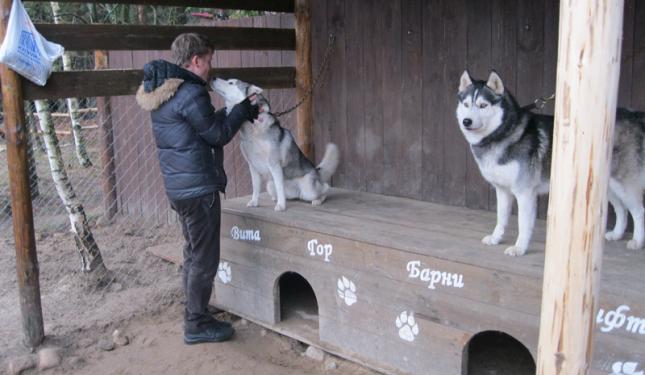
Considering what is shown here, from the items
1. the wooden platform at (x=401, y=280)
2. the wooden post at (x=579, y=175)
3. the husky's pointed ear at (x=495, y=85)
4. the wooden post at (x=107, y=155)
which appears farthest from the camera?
the wooden post at (x=107, y=155)

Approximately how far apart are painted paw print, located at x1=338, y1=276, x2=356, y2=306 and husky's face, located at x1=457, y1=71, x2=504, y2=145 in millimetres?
1189

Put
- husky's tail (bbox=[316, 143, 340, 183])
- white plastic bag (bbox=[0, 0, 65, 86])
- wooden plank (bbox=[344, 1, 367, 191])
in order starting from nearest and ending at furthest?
white plastic bag (bbox=[0, 0, 65, 86])
husky's tail (bbox=[316, 143, 340, 183])
wooden plank (bbox=[344, 1, 367, 191])

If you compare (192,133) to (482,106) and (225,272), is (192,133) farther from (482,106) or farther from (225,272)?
(482,106)

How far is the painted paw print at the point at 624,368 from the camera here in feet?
8.18

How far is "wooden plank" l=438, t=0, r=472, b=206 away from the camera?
4.20 m

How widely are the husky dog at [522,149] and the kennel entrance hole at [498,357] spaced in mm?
892

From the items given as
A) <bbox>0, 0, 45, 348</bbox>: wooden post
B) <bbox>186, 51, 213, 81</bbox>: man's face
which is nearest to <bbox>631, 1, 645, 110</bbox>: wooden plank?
<bbox>186, 51, 213, 81</bbox>: man's face

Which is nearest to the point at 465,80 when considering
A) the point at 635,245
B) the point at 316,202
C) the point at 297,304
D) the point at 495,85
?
the point at 495,85

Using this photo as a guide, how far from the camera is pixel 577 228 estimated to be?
5.72ft

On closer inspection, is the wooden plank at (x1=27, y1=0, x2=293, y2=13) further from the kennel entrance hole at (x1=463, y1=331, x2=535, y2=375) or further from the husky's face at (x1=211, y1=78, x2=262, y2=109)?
the kennel entrance hole at (x1=463, y1=331, x2=535, y2=375)

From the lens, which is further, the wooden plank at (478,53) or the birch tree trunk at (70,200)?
the birch tree trunk at (70,200)

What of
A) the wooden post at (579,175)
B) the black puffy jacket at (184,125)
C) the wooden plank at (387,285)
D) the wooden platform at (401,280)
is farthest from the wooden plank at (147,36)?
the wooden post at (579,175)

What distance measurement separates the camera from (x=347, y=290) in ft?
11.9

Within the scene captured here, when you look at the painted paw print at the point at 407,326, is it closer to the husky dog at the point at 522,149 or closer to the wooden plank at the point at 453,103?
the husky dog at the point at 522,149
